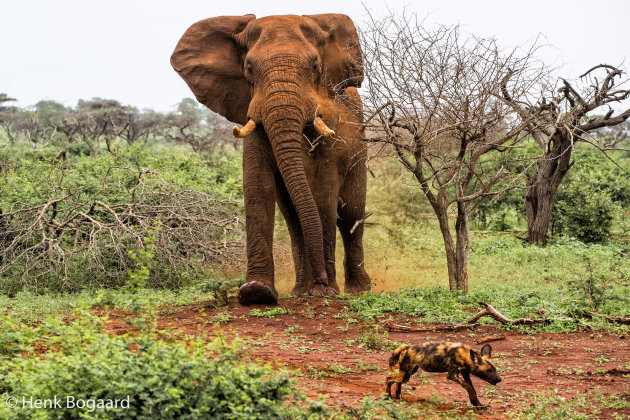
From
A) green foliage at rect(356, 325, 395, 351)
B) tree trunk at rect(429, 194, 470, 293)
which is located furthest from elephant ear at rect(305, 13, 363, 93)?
green foliage at rect(356, 325, 395, 351)

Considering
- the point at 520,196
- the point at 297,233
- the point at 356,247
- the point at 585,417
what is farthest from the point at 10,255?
the point at 520,196

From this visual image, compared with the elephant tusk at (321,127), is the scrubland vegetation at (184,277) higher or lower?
lower

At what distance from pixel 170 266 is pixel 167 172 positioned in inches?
114

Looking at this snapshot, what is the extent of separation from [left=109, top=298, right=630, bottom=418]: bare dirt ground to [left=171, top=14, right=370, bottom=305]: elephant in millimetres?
902

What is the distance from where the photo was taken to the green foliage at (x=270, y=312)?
27.1 feet

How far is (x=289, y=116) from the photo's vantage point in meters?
8.82

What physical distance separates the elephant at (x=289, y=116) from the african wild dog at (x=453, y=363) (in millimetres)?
4073

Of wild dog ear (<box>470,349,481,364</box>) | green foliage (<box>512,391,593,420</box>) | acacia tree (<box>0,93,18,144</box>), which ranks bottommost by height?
green foliage (<box>512,391,593,420</box>)

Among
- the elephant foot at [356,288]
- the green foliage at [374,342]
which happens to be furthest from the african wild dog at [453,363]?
the elephant foot at [356,288]

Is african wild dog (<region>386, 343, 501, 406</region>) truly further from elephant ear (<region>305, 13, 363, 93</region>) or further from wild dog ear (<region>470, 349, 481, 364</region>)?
elephant ear (<region>305, 13, 363, 93</region>)

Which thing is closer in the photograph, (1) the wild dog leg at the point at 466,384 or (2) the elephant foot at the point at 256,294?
(1) the wild dog leg at the point at 466,384

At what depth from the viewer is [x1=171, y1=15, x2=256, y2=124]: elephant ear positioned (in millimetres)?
10336

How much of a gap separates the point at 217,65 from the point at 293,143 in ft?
7.39

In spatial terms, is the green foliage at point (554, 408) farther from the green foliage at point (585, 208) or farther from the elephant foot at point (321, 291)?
the green foliage at point (585, 208)
